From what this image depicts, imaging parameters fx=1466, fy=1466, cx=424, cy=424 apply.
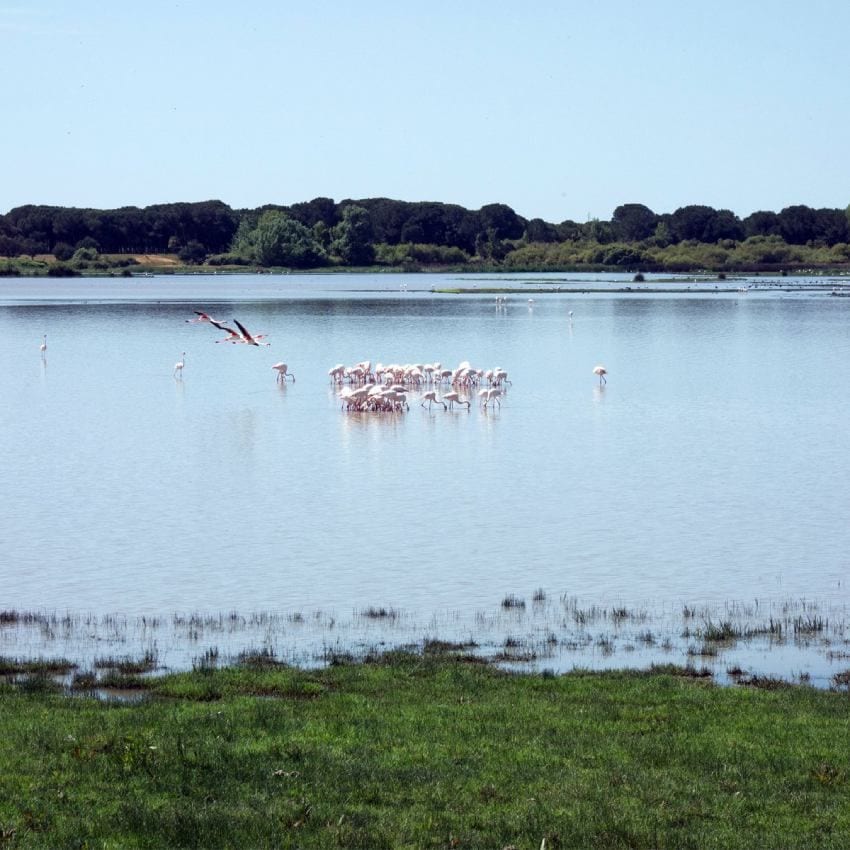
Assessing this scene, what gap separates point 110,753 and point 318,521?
13249 mm

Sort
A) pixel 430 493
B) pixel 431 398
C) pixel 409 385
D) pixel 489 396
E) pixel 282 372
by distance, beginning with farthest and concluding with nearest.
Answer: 1. pixel 282 372
2. pixel 409 385
3. pixel 489 396
4. pixel 431 398
5. pixel 430 493

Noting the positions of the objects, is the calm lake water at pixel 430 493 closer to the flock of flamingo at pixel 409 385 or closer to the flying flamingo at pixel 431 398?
the flying flamingo at pixel 431 398

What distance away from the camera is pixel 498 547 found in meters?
22.2

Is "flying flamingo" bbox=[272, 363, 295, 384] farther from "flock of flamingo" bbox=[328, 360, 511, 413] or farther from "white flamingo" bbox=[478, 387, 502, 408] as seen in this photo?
"white flamingo" bbox=[478, 387, 502, 408]

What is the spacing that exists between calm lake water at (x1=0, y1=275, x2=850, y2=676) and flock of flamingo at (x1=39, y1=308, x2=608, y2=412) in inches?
26.4

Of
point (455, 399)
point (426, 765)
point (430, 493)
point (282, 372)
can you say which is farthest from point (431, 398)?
point (426, 765)

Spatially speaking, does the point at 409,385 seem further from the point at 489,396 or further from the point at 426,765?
the point at 426,765

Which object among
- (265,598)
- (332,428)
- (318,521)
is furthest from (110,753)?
(332,428)

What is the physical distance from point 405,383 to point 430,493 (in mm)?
21366

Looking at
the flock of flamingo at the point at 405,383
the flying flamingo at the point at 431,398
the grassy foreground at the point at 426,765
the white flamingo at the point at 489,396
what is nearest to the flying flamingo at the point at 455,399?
the flock of flamingo at the point at 405,383

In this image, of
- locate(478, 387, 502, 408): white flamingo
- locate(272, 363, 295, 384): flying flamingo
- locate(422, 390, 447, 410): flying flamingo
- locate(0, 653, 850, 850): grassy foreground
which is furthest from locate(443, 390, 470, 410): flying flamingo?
locate(0, 653, 850, 850): grassy foreground

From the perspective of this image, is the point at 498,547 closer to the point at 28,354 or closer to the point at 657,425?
the point at 657,425

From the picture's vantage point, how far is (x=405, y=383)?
159ft

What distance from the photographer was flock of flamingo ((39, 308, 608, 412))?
4200cm
